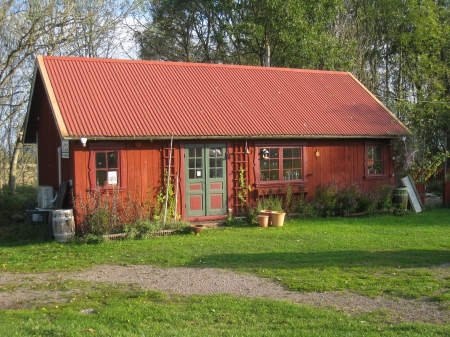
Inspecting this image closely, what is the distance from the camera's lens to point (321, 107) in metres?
19.0

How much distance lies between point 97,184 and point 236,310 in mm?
7873

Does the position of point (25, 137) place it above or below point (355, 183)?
above

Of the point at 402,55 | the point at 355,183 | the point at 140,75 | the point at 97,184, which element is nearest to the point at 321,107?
the point at 355,183

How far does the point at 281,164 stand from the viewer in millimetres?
17109

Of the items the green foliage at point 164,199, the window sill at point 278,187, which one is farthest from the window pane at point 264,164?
the green foliage at point 164,199

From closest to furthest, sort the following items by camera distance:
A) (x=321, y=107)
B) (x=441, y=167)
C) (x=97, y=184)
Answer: (x=97, y=184) < (x=321, y=107) < (x=441, y=167)

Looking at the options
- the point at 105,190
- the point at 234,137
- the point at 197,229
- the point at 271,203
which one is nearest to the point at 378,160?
the point at 271,203

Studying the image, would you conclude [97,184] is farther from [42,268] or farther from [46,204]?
[42,268]

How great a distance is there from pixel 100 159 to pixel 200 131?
295cm

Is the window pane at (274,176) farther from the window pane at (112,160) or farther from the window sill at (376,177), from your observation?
the window pane at (112,160)

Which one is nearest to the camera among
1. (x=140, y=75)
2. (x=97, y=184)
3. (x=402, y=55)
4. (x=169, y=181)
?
(x=97, y=184)

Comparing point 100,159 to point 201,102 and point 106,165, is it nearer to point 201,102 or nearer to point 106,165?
point 106,165

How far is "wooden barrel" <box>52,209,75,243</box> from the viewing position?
1334cm

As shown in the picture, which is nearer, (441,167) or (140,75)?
(140,75)
